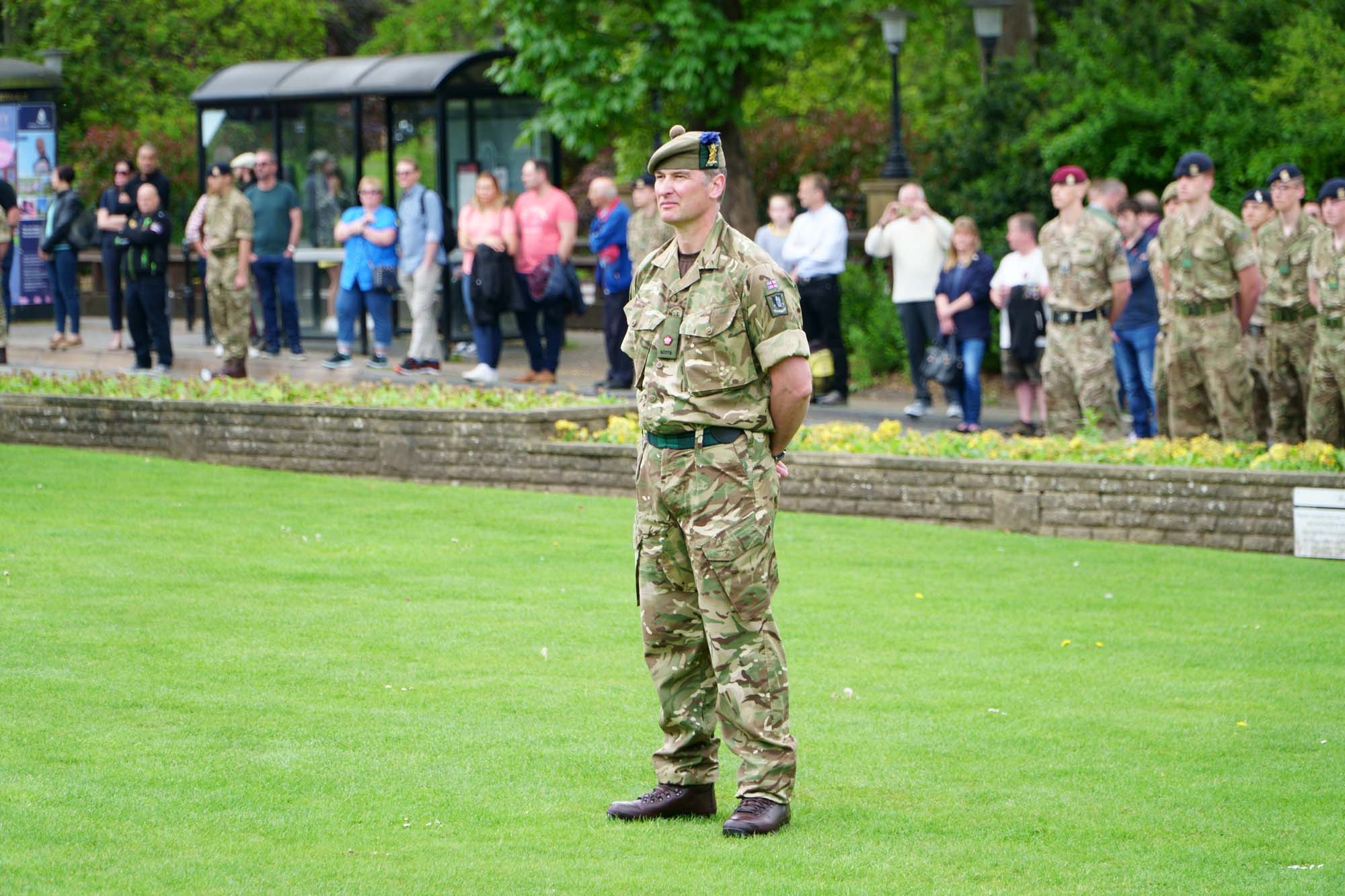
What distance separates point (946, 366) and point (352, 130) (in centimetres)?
877

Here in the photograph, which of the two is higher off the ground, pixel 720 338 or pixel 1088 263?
pixel 1088 263

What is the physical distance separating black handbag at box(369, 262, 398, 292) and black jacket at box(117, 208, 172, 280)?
2.23 m

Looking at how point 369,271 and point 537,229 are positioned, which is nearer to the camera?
point 537,229

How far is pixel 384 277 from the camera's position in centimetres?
1998

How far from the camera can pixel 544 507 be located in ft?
42.9

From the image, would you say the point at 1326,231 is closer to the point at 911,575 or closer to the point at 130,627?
the point at 911,575

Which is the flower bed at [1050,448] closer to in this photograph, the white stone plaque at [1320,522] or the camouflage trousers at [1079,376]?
the white stone plaque at [1320,522]

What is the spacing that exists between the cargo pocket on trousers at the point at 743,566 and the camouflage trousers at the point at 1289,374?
8973mm

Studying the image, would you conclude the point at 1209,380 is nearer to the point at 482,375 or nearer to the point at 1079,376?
the point at 1079,376

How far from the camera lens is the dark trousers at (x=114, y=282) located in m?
21.5

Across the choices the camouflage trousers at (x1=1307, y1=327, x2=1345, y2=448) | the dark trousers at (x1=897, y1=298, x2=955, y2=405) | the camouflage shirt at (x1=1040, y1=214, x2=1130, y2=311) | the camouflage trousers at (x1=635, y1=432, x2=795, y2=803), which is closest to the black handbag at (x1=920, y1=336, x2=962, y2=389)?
the dark trousers at (x1=897, y1=298, x2=955, y2=405)

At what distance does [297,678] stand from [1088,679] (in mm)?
3585

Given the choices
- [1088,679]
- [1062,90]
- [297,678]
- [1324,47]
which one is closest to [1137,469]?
[1088,679]

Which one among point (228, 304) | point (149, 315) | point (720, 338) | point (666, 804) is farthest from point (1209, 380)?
point (149, 315)
